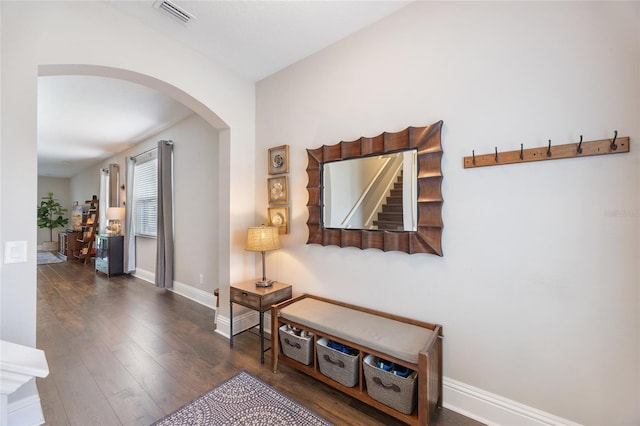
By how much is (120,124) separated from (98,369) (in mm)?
3759

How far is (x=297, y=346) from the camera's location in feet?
6.38

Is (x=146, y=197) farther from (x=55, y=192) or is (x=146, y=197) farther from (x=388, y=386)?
(x=55, y=192)

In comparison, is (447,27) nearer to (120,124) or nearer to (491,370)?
A: (491,370)

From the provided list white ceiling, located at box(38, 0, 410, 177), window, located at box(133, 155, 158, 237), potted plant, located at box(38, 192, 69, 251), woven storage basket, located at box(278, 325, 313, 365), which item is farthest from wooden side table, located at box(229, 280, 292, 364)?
potted plant, located at box(38, 192, 69, 251)

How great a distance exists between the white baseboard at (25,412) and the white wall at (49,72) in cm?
6

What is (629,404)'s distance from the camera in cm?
127

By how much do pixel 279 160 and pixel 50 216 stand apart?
36.4ft

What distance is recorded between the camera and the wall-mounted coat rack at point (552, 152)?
1.26 meters

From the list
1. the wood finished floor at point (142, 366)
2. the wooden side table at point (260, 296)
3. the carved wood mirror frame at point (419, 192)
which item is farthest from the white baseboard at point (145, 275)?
the carved wood mirror frame at point (419, 192)

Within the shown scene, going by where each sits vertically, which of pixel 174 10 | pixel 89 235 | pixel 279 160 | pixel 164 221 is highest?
pixel 174 10

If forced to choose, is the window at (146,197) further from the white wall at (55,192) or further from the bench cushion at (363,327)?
the white wall at (55,192)

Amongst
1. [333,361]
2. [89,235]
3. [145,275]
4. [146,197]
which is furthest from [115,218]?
[333,361]

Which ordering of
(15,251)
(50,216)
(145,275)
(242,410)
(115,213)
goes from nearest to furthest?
(15,251)
(242,410)
(145,275)
(115,213)
(50,216)

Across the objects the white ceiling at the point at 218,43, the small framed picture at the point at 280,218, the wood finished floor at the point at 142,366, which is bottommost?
the wood finished floor at the point at 142,366
